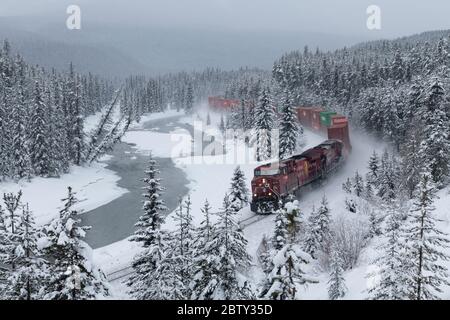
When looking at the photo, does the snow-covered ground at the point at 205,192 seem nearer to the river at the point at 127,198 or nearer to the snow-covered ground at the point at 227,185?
the snow-covered ground at the point at 227,185

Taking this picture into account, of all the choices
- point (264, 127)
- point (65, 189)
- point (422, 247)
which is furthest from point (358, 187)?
point (65, 189)

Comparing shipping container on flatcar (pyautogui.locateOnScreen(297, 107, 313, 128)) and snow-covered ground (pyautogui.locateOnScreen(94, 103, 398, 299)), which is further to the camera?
shipping container on flatcar (pyautogui.locateOnScreen(297, 107, 313, 128))

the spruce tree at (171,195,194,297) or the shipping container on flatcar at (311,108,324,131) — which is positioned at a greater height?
the shipping container on flatcar at (311,108,324,131)

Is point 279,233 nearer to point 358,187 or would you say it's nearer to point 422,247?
point 422,247

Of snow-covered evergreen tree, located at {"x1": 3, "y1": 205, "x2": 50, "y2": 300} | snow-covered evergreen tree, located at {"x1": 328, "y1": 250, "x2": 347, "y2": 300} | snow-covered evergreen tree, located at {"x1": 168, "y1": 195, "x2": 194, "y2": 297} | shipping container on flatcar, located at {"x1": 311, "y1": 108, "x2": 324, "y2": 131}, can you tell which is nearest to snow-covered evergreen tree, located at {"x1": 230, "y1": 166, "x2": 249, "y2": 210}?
snow-covered evergreen tree, located at {"x1": 328, "y1": 250, "x2": 347, "y2": 300}

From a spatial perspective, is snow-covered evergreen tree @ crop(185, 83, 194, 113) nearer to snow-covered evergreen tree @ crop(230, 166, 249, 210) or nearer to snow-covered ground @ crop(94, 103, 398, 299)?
snow-covered ground @ crop(94, 103, 398, 299)

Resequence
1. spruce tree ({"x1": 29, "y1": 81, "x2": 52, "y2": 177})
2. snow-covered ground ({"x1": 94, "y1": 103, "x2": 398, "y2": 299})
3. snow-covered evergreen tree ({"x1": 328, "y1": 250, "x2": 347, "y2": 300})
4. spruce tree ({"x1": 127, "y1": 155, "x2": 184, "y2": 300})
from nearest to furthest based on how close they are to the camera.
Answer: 1. spruce tree ({"x1": 127, "y1": 155, "x2": 184, "y2": 300})
2. snow-covered evergreen tree ({"x1": 328, "y1": 250, "x2": 347, "y2": 300})
3. snow-covered ground ({"x1": 94, "y1": 103, "x2": 398, "y2": 299})
4. spruce tree ({"x1": 29, "y1": 81, "x2": 52, "y2": 177})
